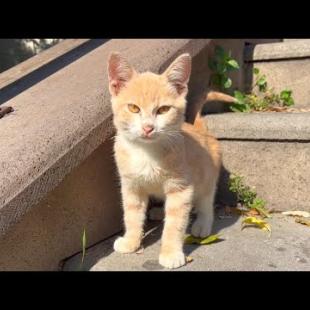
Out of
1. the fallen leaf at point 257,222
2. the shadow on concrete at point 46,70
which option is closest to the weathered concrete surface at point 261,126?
the fallen leaf at point 257,222

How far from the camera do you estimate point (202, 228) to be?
2020 millimetres

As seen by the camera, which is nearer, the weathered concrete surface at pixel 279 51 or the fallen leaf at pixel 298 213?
the fallen leaf at pixel 298 213

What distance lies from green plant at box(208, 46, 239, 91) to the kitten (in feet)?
3.02

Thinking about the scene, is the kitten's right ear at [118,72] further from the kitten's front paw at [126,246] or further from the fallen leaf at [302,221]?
the fallen leaf at [302,221]

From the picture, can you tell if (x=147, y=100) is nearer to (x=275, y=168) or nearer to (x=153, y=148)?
(x=153, y=148)

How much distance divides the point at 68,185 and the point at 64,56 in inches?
50.5

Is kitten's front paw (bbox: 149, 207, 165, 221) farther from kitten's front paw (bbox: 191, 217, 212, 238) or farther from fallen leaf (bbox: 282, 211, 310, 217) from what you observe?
fallen leaf (bbox: 282, 211, 310, 217)

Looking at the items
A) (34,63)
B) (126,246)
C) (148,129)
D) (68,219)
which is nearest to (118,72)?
(148,129)

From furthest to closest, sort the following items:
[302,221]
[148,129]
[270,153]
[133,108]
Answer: [270,153]
[302,221]
[133,108]
[148,129]

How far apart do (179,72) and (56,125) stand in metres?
0.63

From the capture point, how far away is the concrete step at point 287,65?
9.03ft

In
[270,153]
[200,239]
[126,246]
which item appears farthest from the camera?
[270,153]

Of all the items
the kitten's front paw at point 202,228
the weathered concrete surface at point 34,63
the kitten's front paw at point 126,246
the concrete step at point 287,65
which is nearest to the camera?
the kitten's front paw at point 126,246

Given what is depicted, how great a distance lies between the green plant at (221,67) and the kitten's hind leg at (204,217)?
35.0 inches
